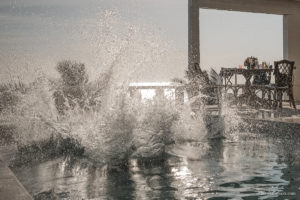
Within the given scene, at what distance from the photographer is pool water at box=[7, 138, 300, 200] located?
1.84m

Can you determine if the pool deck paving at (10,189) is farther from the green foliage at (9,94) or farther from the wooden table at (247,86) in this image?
the wooden table at (247,86)

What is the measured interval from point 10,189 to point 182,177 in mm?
981

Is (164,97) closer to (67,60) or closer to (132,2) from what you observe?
(67,60)

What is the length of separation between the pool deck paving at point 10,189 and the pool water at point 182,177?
217 mm

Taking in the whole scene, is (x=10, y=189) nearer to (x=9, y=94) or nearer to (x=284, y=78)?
(x=9, y=94)

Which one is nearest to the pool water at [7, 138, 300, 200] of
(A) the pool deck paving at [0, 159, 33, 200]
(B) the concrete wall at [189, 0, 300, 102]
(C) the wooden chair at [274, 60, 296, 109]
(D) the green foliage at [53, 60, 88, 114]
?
(A) the pool deck paving at [0, 159, 33, 200]

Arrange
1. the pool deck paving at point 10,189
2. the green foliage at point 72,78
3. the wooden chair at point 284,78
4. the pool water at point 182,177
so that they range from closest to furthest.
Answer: the pool deck paving at point 10,189 → the pool water at point 182,177 → the green foliage at point 72,78 → the wooden chair at point 284,78

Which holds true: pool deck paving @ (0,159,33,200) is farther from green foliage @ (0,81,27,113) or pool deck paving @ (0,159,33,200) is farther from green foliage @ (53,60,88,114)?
green foliage @ (53,60,88,114)

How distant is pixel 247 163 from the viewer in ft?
8.40

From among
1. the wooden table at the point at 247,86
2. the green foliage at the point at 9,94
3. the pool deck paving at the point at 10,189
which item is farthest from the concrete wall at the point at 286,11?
the pool deck paving at the point at 10,189

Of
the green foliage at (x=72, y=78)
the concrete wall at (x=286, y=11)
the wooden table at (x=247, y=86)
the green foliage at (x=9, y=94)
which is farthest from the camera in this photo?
the concrete wall at (x=286, y=11)

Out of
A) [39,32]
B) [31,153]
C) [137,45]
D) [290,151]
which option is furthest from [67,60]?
[290,151]

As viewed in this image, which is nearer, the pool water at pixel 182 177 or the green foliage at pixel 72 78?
the pool water at pixel 182 177

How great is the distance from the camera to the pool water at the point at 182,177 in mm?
1843
